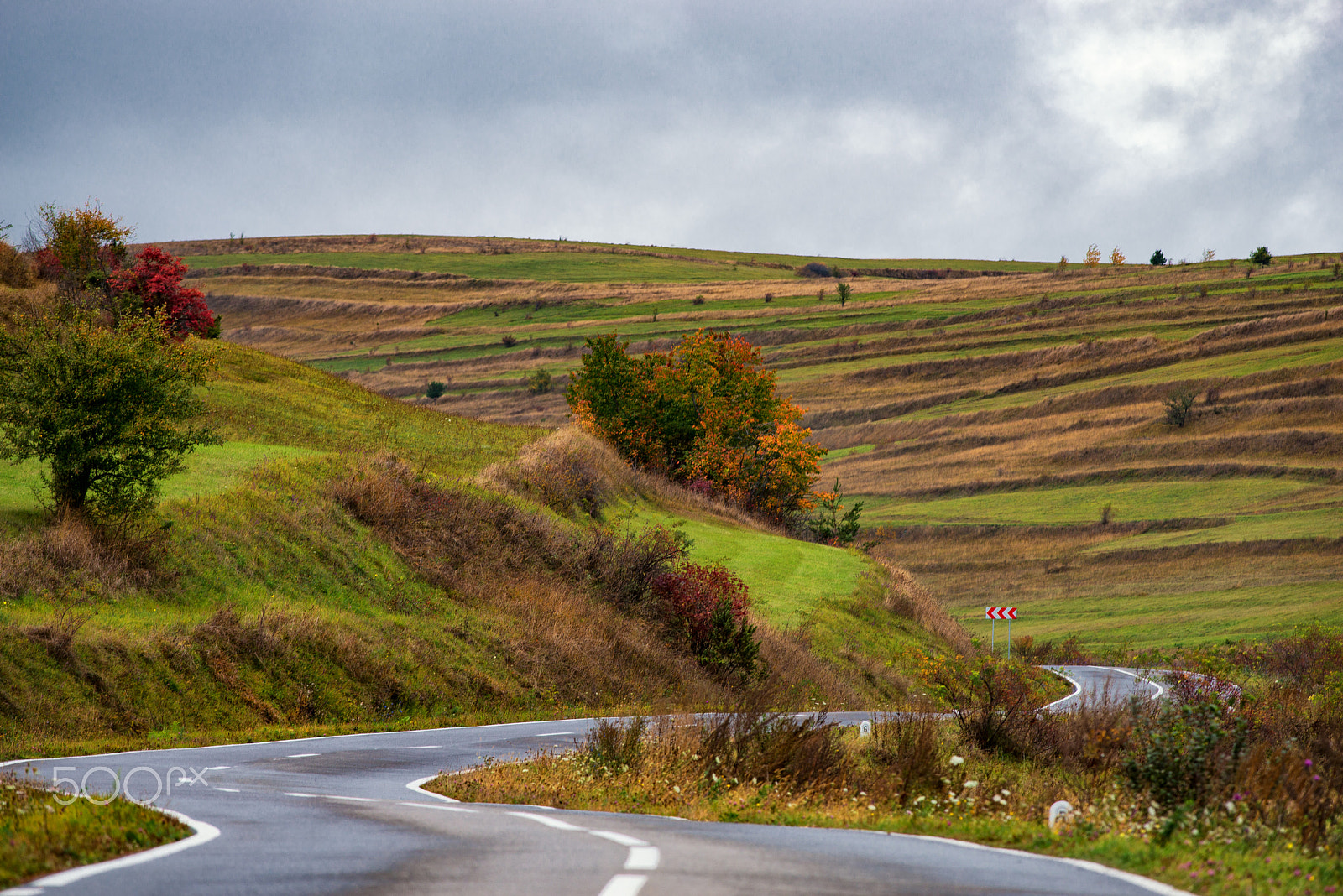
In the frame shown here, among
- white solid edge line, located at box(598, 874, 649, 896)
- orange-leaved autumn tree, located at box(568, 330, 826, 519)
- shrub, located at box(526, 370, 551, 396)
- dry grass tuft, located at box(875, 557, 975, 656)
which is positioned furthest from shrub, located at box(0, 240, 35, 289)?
shrub, located at box(526, 370, 551, 396)

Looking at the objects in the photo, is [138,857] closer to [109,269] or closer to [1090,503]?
[109,269]

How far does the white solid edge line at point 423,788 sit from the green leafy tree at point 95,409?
14.0 metres

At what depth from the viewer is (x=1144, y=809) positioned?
11.6 meters

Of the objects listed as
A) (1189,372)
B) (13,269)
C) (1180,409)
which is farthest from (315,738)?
(1189,372)

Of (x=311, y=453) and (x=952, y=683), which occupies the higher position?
(x=311, y=453)

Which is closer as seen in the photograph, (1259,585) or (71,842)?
(71,842)

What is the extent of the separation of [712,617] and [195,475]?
1539cm

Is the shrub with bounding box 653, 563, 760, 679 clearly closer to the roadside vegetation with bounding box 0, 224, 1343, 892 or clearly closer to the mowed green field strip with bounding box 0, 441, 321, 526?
the roadside vegetation with bounding box 0, 224, 1343, 892

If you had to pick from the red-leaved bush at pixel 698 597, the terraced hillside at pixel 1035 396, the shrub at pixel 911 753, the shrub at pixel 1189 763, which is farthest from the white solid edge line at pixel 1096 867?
the terraced hillside at pixel 1035 396

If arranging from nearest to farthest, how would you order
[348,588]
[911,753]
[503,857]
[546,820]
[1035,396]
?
[503,857]
[546,820]
[911,753]
[348,588]
[1035,396]

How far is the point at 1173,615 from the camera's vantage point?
70375 mm

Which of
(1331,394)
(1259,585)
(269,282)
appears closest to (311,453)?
(1259,585)

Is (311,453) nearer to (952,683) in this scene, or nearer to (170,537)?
(170,537)

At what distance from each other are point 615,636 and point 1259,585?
51348 millimetres
